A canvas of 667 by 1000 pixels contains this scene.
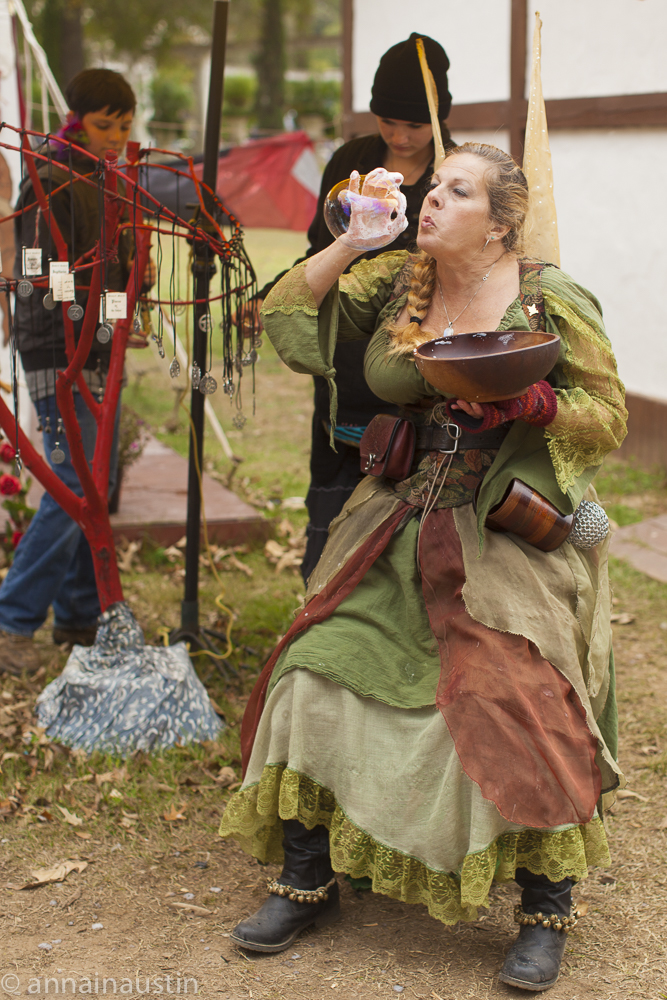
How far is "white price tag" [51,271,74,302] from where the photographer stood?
266 cm

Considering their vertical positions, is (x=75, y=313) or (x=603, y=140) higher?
(x=603, y=140)

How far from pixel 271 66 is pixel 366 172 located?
26.0m

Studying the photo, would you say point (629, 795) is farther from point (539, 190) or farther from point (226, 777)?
point (539, 190)

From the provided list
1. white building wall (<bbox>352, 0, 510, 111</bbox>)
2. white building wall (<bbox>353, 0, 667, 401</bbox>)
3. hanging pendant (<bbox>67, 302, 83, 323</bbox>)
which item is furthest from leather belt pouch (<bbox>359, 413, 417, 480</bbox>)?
white building wall (<bbox>352, 0, 510, 111</bbox>)

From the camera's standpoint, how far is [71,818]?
9.63 feet

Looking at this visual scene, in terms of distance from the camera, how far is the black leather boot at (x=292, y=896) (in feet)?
7.80

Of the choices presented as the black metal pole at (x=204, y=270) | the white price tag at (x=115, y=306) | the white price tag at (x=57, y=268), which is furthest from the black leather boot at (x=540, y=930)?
the white price tag at (x=57, y=268)

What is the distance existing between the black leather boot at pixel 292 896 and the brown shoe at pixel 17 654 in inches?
64.2

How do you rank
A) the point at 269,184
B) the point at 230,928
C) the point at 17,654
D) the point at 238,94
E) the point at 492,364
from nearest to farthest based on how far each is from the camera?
the point at 492,364
the point at 230,928
the point at 17,654
the point at 269,184
the point at 238,94

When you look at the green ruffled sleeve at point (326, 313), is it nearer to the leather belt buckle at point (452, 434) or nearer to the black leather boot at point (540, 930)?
the leather belt buckle at point (452, 434)

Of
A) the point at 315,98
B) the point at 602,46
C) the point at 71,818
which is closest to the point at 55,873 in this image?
the point at 71,818

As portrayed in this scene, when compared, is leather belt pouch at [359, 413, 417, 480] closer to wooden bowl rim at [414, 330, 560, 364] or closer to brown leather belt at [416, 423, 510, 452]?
brown leather belt at [416, 423, 510, 452]

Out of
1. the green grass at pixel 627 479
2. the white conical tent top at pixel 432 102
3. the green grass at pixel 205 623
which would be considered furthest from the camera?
the green grass at pixel 627 479

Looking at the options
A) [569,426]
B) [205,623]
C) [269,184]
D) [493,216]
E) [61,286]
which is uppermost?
[269,184]
